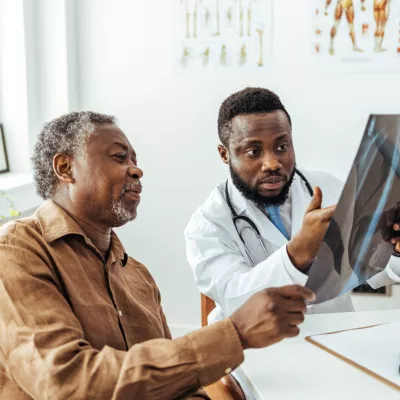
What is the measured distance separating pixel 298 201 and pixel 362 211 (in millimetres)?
925

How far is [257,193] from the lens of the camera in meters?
1.92

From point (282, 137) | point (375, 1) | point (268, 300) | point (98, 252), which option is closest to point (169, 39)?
point (375, 1)

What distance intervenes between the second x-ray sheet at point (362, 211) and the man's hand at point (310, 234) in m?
0.10

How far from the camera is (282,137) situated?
A: 74.5 inches

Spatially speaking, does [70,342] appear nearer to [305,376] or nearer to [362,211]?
[305,376]

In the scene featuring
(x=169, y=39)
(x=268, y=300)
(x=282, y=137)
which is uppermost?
(x=169, y=39)

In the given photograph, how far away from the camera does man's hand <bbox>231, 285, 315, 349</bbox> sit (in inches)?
38.9

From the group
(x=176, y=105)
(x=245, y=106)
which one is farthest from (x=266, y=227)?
(x=176, y=105)

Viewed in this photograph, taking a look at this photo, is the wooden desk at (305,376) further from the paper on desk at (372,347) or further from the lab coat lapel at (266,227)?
the lab coat lapel at (266,227)

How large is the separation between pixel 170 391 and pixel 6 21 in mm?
2352

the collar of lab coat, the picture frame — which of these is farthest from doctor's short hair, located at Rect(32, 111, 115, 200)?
the picture frame

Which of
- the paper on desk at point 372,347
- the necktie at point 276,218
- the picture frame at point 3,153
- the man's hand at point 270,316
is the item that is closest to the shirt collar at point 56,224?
the man's hand at point 270,316

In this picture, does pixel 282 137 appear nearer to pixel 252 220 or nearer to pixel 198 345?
pixel 252 220

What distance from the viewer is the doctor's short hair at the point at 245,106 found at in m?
1.94
